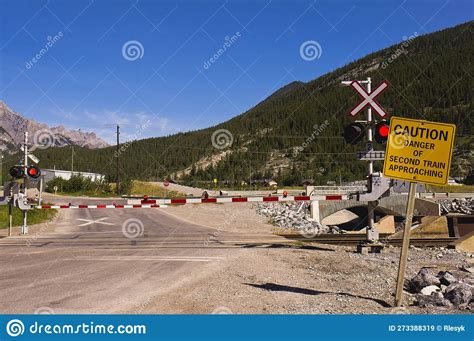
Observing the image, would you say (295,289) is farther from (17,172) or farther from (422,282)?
(17,172)

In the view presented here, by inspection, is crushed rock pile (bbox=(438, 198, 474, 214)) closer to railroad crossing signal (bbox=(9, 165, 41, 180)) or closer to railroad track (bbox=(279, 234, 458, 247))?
railroad track (bbox=(279, 234, 458, 247))

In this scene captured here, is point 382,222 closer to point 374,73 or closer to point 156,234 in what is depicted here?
point 156,234

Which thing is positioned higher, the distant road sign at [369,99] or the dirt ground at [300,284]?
the distant road sign at [369,99]

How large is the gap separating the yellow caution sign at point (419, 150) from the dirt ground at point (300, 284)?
6.67 feet

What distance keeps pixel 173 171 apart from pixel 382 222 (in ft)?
456

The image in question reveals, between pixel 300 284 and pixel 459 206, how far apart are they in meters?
38.8

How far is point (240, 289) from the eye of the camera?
7.03 m

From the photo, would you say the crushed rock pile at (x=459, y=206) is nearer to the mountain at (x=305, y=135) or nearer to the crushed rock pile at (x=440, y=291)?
the crushed rock pile at (x=440, y=291)

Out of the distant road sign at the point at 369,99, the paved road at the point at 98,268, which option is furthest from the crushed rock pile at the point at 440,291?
the distant road sign at the point at 369,99

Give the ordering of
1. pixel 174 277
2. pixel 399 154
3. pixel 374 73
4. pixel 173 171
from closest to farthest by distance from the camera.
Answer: pixel 399 154, pixel 174 277, pixel 173 171, pixel 374 73

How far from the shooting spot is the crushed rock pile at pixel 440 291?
21.6ft

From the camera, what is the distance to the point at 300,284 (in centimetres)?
757

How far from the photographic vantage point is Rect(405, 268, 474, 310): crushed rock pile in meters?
6.59
